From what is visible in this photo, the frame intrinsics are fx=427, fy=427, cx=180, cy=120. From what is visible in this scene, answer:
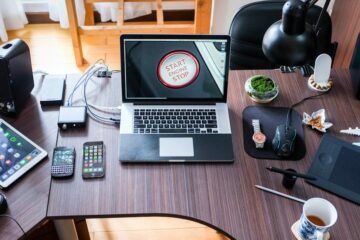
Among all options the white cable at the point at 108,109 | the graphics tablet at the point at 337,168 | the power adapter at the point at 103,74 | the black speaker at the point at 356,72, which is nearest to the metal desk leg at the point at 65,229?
the white cable at the point at 108,109

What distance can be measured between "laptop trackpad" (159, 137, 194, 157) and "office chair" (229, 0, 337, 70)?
2.07ft

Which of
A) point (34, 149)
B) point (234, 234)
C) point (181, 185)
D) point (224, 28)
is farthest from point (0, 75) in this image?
point (224, 28)

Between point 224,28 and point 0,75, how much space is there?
5.07 ft

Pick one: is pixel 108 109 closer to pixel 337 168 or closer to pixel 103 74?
pixel 103 74

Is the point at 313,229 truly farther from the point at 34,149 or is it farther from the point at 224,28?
the point at 224,28

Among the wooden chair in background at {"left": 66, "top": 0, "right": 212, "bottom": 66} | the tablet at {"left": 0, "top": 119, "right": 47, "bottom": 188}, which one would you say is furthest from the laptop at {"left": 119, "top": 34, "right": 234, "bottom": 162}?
the wooden chair in background at {"left": 66, "top": 0, "right": 212, "bottom": 66}

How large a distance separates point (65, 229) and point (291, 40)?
Answer: 952 millimetres

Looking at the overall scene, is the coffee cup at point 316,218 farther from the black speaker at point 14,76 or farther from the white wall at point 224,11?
the white wall at point 224,11

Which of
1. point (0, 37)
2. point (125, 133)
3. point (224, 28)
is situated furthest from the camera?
point (0, 37)

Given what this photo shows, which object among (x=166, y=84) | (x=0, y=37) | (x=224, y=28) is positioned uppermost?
(x=166, y=84)

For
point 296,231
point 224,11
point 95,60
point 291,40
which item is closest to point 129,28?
point 95,60

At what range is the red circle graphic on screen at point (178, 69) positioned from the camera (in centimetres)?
130

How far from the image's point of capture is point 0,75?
125 cm

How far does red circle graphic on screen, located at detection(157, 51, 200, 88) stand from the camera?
4.28ft
